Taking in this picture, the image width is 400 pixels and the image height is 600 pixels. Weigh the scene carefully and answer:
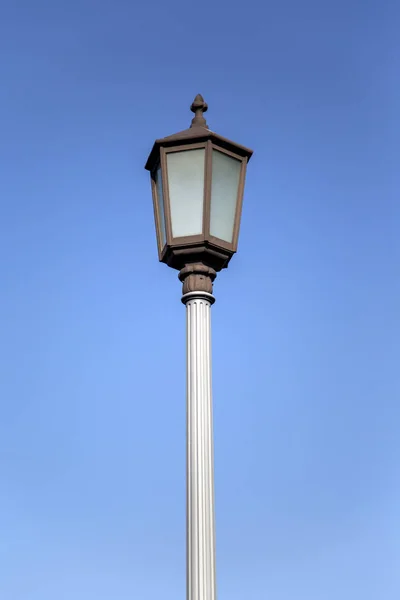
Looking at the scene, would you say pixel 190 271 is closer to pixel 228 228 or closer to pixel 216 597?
pixel 228 228

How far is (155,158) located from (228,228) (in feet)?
2.42

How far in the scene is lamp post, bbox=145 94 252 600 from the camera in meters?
5.41

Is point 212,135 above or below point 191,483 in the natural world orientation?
above

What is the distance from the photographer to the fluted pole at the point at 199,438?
4863 millimetres

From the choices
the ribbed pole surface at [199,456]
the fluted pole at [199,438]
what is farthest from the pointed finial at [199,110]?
the ribbed pole surface at [199,456]

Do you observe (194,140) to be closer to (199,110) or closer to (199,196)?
(199,196)

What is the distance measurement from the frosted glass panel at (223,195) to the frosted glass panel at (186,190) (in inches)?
3.5

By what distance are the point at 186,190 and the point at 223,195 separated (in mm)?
252

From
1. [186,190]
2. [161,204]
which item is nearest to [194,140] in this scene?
[186,190]

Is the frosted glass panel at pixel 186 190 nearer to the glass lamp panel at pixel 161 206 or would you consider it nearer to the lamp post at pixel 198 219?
the lamp post at pixel 198 219

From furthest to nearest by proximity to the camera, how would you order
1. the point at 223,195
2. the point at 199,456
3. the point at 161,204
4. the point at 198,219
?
the point at 161,204
the point at 223,195
the point at 198,219
the point at 199,456

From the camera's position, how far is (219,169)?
5805 millimetres

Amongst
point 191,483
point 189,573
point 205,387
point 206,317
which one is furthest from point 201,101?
point 189,573

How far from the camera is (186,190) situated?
5.71m
